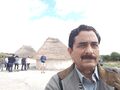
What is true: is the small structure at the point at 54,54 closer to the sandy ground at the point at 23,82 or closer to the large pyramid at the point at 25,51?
the sandy ground at the point at 23,82

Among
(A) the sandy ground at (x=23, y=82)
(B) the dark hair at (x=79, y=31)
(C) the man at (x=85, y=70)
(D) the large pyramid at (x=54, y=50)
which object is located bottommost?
(A) the sandy ground at (x=23, y=82)

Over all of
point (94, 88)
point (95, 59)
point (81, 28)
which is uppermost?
point (81, 28)

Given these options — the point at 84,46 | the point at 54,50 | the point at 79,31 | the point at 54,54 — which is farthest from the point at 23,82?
the point at 54,50

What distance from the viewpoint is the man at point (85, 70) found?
3.77 m

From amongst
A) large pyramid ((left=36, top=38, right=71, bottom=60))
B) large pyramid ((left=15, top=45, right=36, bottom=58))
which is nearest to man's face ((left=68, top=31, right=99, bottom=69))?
large pyramid ((left=36, top=38, right=71, bottom=60))

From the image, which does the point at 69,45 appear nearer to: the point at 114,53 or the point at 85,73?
the point at 85,73

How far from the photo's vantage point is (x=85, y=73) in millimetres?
3850

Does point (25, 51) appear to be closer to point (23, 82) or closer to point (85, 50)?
point (23, 82)

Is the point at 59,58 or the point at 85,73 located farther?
the point at 59,58

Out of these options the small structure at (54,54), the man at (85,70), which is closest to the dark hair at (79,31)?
the man at (85,70)

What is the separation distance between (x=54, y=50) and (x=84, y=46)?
40.3 metres

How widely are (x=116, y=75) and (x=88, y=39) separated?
458 mm

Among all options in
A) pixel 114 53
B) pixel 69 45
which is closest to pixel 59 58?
pixel 114 53

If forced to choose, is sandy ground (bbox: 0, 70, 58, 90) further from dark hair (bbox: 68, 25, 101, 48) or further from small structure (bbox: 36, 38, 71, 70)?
small structure (bbox: 36, 38, 71, 70)
